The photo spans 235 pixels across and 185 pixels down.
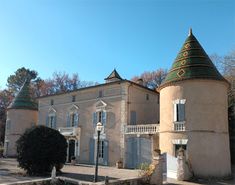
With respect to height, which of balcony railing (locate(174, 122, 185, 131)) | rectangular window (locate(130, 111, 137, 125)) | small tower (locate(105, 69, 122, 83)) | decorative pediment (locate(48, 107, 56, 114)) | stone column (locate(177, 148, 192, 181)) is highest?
small tower (locate(105, 69, 122, 83))

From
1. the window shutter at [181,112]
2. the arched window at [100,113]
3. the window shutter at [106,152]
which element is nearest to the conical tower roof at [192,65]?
the window shutter at [181,112]

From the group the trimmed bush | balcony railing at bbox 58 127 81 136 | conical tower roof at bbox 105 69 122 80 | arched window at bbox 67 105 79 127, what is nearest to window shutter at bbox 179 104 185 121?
the trimmed bush

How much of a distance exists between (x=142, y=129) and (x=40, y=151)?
9.29m

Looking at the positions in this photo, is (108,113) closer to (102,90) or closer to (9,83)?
(102,90)

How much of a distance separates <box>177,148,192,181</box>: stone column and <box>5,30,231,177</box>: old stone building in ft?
2.97

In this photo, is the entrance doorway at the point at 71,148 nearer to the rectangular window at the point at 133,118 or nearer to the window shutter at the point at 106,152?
the window shutter at the point at 106,152

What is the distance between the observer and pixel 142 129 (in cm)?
2447

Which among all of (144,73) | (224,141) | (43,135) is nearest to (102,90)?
(43,135)

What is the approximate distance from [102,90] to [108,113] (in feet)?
8.21

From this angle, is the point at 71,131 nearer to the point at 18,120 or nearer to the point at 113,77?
the point at 113,77

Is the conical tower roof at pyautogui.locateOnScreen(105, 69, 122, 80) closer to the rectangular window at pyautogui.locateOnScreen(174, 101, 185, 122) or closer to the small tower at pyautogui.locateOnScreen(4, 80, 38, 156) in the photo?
the small tower at pyautogui.locateOnScreen(4, 80, 38, 156)

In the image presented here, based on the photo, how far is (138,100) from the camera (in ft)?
90.1

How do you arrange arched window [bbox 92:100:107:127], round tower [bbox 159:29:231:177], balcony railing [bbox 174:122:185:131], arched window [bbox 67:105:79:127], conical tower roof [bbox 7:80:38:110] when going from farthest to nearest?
conical tower roof [bbox 7:80:38:110], arched window [bbox 67:105:79:127], arched window [bbox 92:100:107:127], balcony railing [bbox 174:122:185:131], round tower [bbox 159:29:231:177]

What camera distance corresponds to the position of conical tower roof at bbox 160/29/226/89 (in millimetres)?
19672
